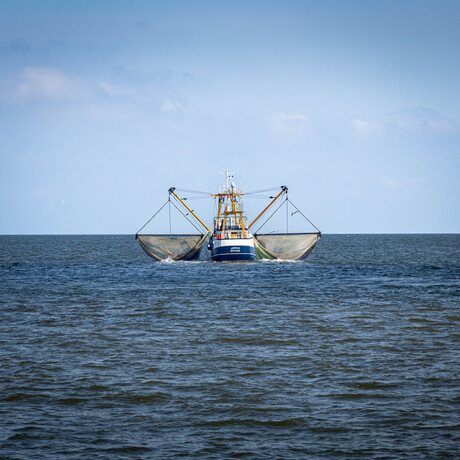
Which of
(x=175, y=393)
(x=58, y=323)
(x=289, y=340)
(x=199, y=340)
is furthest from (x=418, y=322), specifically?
(x=58, y=323)

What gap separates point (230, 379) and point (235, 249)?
46.7m

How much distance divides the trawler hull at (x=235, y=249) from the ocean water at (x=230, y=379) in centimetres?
3086

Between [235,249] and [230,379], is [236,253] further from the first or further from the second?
[230,379]

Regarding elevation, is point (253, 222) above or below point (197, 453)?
above

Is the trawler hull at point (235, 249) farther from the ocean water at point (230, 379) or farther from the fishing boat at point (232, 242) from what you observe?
the ocean water at point (230, 379)

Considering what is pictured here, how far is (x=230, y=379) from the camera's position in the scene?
49.1 feet

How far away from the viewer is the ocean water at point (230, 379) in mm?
10844

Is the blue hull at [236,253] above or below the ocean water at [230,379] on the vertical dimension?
above

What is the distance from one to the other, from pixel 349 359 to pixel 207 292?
758 inches

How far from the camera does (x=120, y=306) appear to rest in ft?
95.8

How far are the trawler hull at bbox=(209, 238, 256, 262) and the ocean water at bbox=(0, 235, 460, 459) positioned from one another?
30861mm

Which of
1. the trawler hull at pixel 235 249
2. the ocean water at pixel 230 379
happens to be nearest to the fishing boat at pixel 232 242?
the trawler hull at pixel 235 249

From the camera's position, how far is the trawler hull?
202 ft

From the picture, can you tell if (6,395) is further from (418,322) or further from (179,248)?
(179,248)
